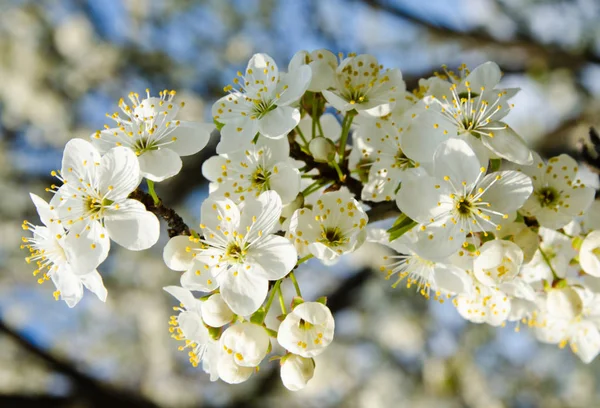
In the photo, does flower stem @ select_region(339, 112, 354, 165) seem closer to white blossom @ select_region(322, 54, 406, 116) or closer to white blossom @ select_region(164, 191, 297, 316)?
white blossom @ select_region(322, 54, 406, 116)

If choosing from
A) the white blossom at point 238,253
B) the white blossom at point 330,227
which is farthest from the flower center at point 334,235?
the white blossom at point 238,253

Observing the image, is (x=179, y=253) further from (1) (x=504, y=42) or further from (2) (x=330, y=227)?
(1) (x=504, y=42)

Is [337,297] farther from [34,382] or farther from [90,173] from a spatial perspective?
[90,173]

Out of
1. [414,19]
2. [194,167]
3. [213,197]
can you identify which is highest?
[213,197]

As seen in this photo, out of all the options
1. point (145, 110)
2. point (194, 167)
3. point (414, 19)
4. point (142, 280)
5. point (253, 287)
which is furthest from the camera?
point (142, 280)

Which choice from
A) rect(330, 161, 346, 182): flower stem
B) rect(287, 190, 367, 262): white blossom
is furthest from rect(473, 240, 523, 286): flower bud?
rect(330, 161, 346, 182): flower stem

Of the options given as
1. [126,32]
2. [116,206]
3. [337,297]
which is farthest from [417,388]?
[116,206]

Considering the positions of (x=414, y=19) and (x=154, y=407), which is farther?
(x=414, y=19)

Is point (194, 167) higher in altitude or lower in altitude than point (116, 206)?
lower

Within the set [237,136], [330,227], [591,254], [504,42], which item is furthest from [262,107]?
[504,42]
